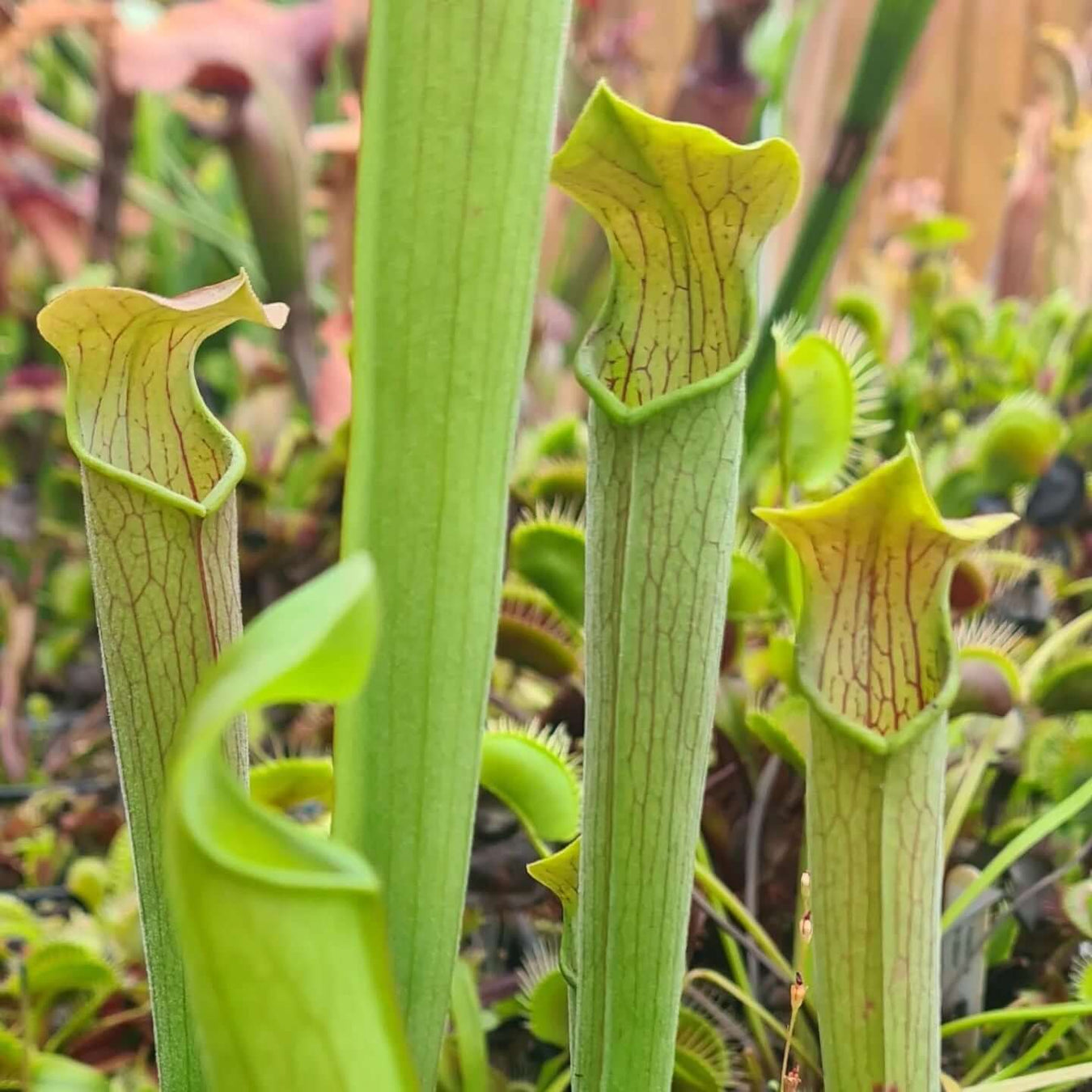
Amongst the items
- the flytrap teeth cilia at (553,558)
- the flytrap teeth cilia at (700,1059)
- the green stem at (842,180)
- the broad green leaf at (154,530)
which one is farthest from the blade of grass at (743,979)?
the green stem at (842,180)

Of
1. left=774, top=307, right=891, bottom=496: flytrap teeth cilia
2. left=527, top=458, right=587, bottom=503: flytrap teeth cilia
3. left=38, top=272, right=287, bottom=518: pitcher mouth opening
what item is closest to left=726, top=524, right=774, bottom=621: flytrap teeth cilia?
left=774, top=307, right=891, bottom=496: flytrap teeth cilia

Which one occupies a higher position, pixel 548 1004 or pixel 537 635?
pixel 537 635

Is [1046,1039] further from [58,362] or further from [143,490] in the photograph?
[58,362]

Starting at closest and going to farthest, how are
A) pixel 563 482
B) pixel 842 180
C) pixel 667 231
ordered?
pixel 667 231 < pixel 563 482 < pixel 842 180

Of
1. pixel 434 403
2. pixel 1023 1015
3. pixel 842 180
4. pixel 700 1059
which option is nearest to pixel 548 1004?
pixel 700 1059

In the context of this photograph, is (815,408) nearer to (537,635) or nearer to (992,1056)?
(537,635)

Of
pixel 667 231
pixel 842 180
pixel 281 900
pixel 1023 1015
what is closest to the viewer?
pixel 281 900

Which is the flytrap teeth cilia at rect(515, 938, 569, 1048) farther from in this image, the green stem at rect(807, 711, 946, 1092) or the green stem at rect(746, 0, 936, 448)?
the green stem at rect(746, 0, 936, 448)

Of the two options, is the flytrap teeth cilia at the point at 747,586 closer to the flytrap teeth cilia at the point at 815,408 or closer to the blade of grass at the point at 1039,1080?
the flytrap teeth cilia at the point at 815,408
